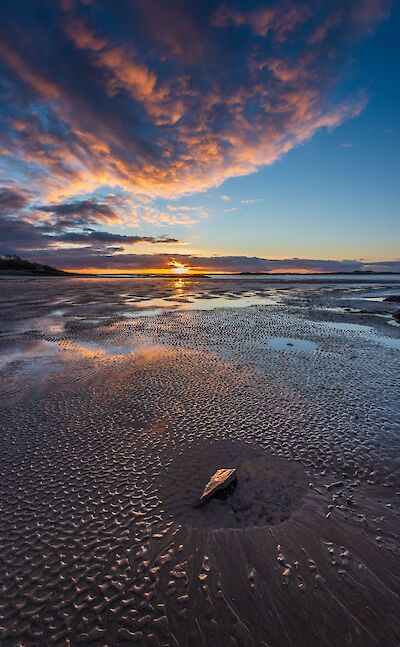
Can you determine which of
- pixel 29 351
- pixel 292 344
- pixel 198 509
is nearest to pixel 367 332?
pixel 292 344

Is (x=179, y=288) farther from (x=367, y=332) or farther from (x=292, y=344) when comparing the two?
(x=292, y=344)

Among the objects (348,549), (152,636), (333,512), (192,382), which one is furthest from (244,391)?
(152,636)

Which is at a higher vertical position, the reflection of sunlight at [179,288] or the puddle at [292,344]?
the puddle at [292,344]

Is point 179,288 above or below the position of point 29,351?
below

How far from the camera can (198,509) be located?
3.75 meters

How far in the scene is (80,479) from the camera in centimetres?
421

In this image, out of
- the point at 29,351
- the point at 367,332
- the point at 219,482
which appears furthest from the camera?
the point at 367,332

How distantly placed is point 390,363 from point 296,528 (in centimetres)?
774

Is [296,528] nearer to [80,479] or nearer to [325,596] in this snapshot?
[325,596]

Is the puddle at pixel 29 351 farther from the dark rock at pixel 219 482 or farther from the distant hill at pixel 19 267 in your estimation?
the distant hill at pixel 19 267

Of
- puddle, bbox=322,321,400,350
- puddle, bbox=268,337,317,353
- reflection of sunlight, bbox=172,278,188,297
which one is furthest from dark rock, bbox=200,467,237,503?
reflection of sunlight, bbox=172,278,188,297

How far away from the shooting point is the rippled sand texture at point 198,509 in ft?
8.43

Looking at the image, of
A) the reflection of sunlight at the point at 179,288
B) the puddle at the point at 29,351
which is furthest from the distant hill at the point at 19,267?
the puddle at the point at 29,351

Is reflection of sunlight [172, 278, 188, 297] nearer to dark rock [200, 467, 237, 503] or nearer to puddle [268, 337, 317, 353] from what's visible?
puddle [268, 337, 317, 353]
